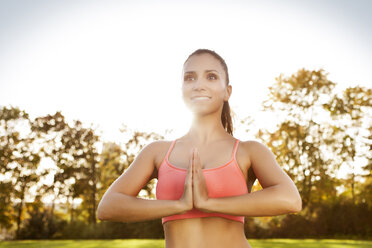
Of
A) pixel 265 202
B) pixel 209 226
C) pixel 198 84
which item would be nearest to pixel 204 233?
pixel 209 226

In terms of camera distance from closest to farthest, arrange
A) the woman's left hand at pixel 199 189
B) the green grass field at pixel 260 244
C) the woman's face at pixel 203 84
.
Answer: the woman's left hand at pixel 199 189 → the woman's face at pixel 203 84 → the green grass field at pixel 260 244

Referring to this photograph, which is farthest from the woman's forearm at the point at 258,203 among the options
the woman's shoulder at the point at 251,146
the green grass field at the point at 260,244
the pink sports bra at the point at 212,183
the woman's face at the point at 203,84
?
the green grass field at the point at 260,244

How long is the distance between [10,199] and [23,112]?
8206 mm

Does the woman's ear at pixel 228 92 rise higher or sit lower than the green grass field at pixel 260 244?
higher

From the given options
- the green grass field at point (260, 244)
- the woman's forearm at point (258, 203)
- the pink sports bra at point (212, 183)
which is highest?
the pink sports bra at point (212, 183)

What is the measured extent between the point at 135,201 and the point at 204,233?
1.50ft

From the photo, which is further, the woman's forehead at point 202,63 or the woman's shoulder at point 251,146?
the woman's forehead at point 202,63

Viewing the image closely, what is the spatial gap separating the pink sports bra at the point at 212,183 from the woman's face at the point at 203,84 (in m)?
0.39

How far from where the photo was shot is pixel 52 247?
18359mm

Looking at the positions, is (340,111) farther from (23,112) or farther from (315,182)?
(23,112)

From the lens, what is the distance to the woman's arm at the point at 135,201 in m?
2.09

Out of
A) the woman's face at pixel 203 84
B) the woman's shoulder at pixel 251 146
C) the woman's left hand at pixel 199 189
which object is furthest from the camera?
the woman's face at pixel 203 84

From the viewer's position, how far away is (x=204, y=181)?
2.12m

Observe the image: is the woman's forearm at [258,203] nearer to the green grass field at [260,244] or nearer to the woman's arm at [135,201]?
the woman's arm at [135,201]
